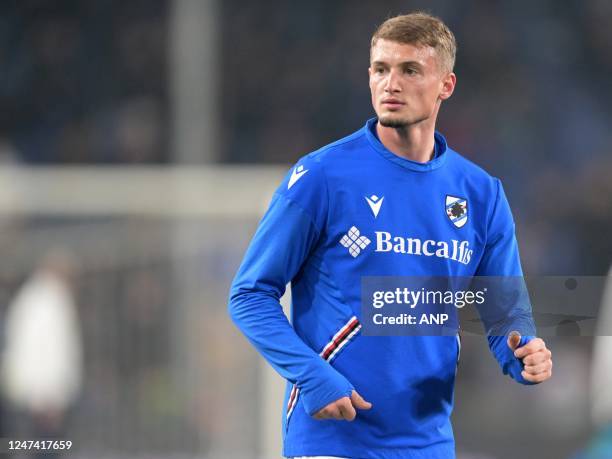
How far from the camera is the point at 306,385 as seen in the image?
327 cm

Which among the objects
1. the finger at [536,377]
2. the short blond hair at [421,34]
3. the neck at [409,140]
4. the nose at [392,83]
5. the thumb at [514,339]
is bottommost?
the finger at [536,377]

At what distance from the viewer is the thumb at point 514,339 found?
3.47 metres

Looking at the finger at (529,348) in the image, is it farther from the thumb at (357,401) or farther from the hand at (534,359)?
the thumb at (357,401)

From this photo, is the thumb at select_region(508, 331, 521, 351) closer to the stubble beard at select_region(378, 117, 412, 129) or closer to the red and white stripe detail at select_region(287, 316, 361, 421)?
the red and white stripe detail at select_region(287, 316, 361, 421)

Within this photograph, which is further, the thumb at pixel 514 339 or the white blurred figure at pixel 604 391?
the white blurred figure at pixel 604 391

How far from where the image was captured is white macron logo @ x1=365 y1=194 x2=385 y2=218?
3.48 metres

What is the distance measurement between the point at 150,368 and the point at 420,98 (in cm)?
344

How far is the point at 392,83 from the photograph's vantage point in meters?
3.48

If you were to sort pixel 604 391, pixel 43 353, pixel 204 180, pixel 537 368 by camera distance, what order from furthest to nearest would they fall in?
pixel 204 180
pixel 43 353
pixel 604 391
pixel 537 368

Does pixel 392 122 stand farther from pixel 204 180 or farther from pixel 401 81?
pixel 204 180

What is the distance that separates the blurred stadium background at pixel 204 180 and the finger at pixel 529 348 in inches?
80.7

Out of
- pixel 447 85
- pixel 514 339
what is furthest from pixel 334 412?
pixel 447 85

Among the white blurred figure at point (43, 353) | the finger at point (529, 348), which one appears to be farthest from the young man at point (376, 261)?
the white blurred figure at point (43, 353)

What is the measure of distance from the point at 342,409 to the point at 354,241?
0.49 m
